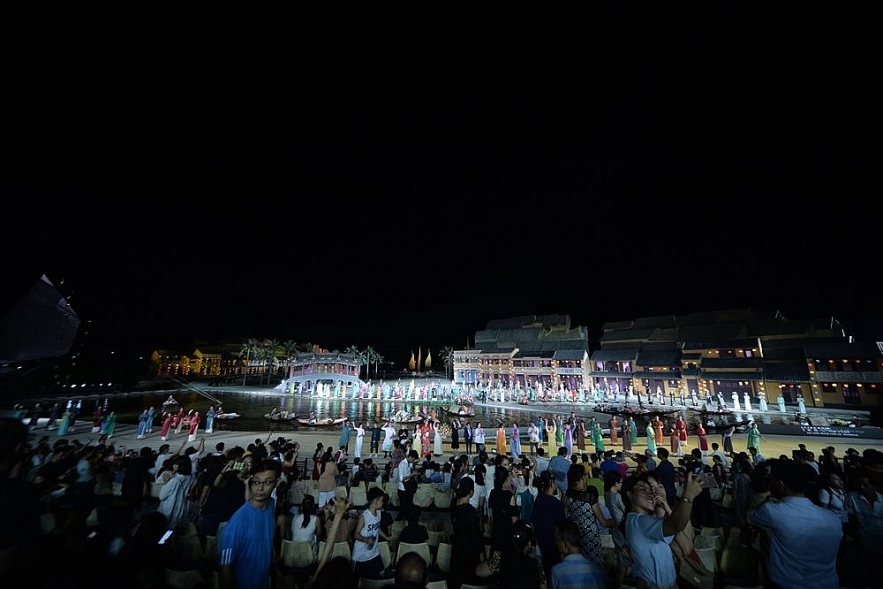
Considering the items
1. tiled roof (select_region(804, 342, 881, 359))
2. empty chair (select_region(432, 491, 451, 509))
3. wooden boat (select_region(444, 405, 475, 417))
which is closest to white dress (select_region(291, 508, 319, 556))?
empty chair (select_region(432, 491, 451, 509))

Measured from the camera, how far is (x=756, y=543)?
5.57m

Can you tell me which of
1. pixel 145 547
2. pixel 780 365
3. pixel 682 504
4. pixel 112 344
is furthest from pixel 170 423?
pixel 112 344

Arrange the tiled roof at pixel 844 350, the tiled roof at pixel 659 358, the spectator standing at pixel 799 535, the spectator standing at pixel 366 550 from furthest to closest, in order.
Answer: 1. the tiled roof at pixel 659 358
2. the tiled roof at pixel 844 350
3. the spectator standing at pixel 366 550
4. the spectator standing at pixel 799 535

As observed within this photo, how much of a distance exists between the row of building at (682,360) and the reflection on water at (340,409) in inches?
365

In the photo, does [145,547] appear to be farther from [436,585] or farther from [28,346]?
A: [28,346]

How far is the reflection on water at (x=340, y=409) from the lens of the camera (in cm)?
3334

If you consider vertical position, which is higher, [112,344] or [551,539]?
[112,344]

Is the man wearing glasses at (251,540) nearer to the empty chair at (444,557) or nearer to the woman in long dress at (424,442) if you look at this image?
the empty chair at (444,557)

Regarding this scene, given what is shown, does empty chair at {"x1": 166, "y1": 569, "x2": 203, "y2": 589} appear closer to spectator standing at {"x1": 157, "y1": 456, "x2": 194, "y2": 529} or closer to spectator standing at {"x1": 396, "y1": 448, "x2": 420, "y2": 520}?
spectator standing at {"x1": 157, "y1": 456, "x2": 194, "y2": 529}

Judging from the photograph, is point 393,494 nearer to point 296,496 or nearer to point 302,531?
point 296,496

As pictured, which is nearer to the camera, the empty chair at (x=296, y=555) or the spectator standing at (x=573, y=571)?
the spectator standing at (x=573, y=571)

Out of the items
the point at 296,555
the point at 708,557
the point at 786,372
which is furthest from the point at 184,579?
the point at 786,372

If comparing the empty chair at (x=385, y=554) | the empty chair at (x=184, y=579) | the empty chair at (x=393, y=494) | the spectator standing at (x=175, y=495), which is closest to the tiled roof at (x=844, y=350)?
the empty chair at (x=393, y=494)

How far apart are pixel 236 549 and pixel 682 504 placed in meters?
4.19
